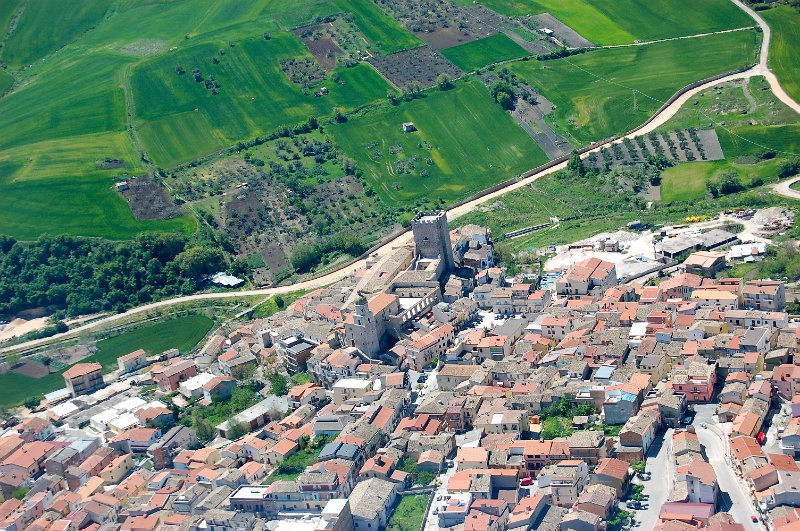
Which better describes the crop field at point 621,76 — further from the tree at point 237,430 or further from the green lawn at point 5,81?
the green lawn at point 5,81

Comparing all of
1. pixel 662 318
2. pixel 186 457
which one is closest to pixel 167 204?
pixel 186 457

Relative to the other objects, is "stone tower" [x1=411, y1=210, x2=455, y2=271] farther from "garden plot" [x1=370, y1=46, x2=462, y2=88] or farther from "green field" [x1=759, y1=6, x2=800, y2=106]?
"green field" [x1=759, y1=6, x2=800, y2=106]

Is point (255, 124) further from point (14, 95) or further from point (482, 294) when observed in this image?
point (482, 294)

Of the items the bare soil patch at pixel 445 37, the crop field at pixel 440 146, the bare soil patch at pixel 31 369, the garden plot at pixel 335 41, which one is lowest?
the bare soil patch at pixel 31 369

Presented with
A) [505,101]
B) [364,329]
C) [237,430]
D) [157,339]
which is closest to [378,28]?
[505,101]

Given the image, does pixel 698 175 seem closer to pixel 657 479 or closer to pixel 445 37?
pixel 445 37

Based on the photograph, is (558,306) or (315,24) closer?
(558,306)

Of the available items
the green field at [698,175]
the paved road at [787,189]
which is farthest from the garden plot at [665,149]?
the paved road at [787,189]
